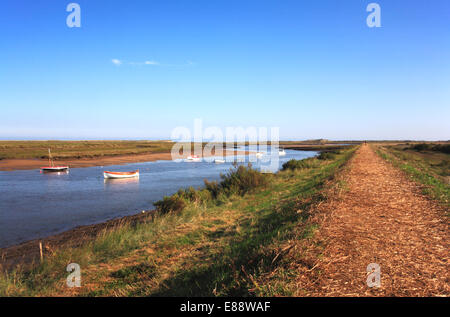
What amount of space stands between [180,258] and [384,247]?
14.6ft

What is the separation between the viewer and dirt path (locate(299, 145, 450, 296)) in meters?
3.31

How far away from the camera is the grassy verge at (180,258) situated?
450 centimetres

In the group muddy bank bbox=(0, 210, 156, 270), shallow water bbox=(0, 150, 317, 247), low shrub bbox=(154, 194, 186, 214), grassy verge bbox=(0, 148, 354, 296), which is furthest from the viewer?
shallow water bbox=(0, 150, 317, 247)

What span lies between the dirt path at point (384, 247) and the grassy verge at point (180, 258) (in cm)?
67

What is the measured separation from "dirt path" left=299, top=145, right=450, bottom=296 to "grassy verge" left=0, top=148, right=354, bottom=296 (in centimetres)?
67

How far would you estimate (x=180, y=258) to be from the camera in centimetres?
662

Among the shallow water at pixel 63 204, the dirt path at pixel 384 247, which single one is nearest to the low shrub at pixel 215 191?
the shallow water at pixel 63 204

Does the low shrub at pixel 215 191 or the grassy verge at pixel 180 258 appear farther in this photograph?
the low shrub at pixel 215 191
